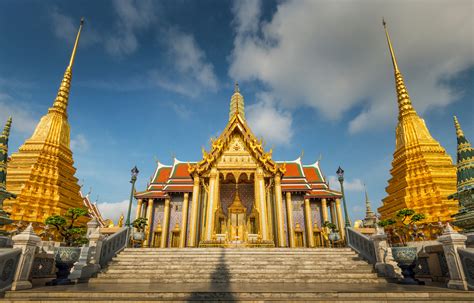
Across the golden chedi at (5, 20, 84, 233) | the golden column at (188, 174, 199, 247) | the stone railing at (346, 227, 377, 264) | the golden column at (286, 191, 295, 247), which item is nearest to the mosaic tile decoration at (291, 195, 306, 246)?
the golden column at (286, 191, 295, 247)

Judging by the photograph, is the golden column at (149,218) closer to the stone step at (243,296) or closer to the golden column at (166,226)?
the golden column at (166,226)

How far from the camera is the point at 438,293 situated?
216 inches

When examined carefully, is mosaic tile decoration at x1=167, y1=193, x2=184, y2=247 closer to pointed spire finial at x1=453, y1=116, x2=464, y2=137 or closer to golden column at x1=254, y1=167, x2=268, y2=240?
golden column at x1=254, y1=167, x2=268, y2=240

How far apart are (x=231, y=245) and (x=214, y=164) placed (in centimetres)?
579

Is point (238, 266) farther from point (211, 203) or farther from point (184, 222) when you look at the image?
point (184, 222)

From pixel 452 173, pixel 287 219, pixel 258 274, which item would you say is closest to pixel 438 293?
pixel 258 274

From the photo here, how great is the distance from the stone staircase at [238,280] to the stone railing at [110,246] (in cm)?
34

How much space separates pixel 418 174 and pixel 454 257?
51.2 feet

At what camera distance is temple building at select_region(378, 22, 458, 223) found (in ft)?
56.5

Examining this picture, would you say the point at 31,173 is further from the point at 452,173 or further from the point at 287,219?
the point at 452,173

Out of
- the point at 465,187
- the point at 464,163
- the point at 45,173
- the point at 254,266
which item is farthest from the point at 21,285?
the point at 45,173

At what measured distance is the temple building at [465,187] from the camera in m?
7.29

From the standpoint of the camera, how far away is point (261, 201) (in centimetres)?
1688

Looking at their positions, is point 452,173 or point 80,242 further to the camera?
point 452,173
